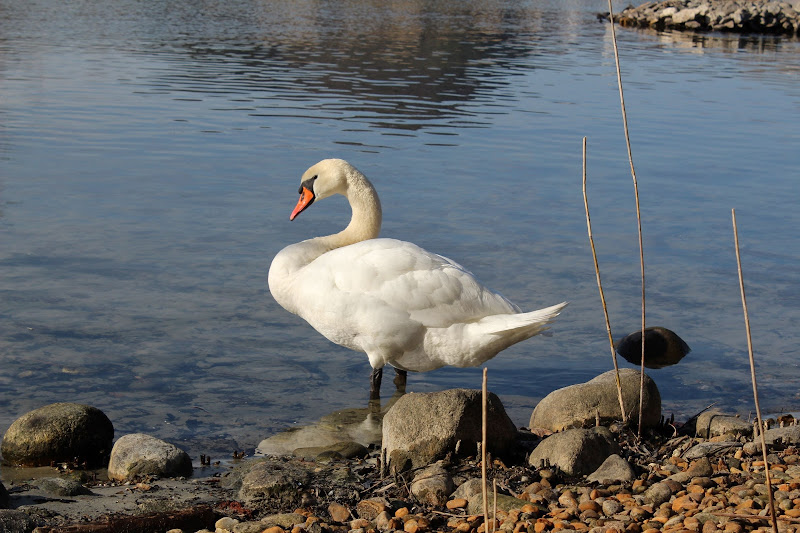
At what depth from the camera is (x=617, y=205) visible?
1182 cm

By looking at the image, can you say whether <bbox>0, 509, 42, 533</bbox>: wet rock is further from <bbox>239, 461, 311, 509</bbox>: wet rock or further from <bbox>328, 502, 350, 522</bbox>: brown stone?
<bbox>328, 502, 350, 522</bbox>: brown stone

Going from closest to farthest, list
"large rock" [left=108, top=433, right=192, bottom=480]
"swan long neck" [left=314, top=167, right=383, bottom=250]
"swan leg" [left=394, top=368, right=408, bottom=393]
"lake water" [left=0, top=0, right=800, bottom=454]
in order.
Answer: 1. "large rock" [left=108, top=433, right=192, bottom=480]
2. "lake water" [left=0, top=0, right=800, bottom=454]
3. "swan leg" [left=394, top=368, right=408, bottom=393]
4. "swan long neck" [left=314, top=167, right=383, bottom=250]

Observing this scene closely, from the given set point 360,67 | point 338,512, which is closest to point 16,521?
point 338,512

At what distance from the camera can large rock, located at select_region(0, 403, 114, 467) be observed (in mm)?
5184

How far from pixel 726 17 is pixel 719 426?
42266mm

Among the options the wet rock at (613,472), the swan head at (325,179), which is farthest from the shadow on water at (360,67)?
Answer: the wet rock at (613,472)

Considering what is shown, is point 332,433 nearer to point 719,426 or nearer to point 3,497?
point 3,497

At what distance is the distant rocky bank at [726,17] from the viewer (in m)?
43.8

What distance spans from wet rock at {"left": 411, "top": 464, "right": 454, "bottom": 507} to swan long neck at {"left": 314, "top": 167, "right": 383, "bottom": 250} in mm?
2438

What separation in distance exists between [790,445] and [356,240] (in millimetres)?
3153

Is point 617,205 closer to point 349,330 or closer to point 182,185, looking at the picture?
point 182,185

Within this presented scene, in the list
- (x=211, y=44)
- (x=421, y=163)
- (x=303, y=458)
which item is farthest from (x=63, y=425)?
(x=211, y=44)

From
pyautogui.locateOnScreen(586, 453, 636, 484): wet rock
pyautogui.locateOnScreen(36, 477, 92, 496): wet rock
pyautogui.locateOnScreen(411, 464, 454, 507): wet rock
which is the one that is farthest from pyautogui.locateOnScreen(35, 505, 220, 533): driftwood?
pyautogui.locateOnScreen(586, 453, 636, 484): wet rock

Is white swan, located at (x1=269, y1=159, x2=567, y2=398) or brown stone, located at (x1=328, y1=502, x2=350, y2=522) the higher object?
white swan, located at (x1=269, y1=159, x2=567, y2=398)
